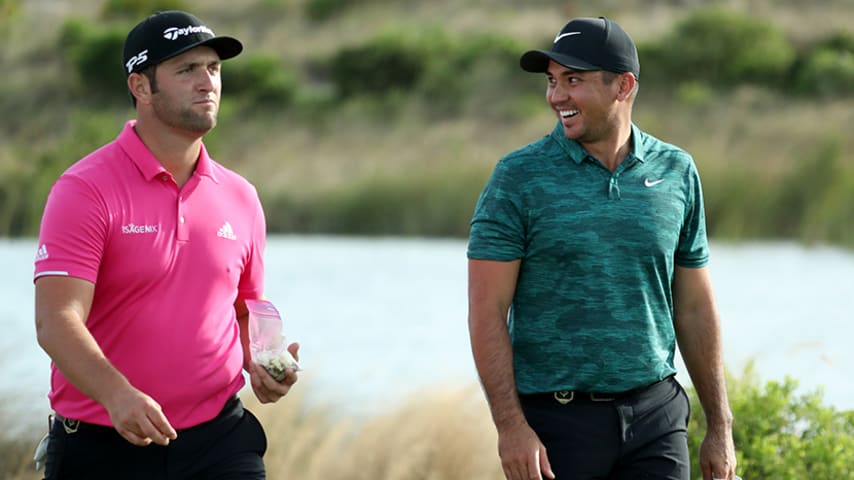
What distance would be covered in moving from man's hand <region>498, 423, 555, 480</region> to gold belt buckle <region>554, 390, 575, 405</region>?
0.53ft

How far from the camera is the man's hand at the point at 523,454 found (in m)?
3.60

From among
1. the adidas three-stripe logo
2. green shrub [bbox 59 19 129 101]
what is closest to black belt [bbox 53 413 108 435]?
the adidas three-stripe logo

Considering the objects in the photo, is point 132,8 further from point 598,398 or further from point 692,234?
point 598,398

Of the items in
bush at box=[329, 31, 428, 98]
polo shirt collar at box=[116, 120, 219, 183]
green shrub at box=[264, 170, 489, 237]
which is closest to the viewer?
polo shirt collar at box=[116, 120, 219, 183]

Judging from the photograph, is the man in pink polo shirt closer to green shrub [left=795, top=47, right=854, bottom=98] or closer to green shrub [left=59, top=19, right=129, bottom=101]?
green shrub [left=795, top=47, right=854, bottom=98]

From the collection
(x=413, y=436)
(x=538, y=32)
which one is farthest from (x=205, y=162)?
(x=538, y=32)

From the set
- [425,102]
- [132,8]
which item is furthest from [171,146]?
[132,8]

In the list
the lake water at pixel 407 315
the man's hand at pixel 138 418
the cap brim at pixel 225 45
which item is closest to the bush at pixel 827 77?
the lake water at pixel 407 315

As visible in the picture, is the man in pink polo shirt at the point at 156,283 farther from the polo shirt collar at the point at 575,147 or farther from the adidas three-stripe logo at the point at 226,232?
the polo shirt collar at the point at 575,147

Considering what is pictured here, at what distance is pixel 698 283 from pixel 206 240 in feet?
4.75

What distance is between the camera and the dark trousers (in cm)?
373

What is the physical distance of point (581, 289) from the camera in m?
3.75

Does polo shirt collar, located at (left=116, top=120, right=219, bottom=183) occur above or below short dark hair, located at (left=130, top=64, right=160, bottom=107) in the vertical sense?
below

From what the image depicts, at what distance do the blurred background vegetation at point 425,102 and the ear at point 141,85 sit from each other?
12.5 m
